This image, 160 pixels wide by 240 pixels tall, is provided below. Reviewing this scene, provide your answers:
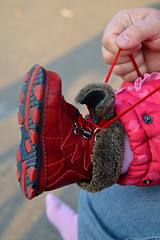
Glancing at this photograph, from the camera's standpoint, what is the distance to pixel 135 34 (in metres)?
0.75

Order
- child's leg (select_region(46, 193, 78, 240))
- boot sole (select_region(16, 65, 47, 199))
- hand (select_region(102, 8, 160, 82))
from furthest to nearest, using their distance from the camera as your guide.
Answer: child's leg (select_region(46, 193, 78, 240))
hand (select_region(102, 8, 160, 82))
boot sole (select_region(16, 65, 47, 199))

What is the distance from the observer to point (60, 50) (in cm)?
193

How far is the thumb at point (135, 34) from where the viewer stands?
0.75m

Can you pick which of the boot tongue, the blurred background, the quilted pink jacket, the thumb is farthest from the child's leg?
the thumb

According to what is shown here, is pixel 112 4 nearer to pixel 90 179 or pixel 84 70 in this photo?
pixel 84 70

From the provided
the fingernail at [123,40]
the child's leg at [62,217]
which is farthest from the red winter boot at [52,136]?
the child's leg at [62,217]

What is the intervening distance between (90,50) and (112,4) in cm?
64

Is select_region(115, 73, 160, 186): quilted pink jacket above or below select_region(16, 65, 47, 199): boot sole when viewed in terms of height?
below

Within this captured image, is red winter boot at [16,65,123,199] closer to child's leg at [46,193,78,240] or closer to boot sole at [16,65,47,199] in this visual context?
boot sole at [16,65,47,199]

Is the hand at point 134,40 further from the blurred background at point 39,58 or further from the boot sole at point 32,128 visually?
the blurred background at point 39,58

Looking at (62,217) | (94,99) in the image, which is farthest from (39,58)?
(94,99)

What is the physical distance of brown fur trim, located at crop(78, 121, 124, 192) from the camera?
2.04 feet

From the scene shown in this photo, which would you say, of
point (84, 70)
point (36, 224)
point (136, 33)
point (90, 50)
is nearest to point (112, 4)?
point (90, 50)

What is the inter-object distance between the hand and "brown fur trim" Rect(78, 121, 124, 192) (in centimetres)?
26
